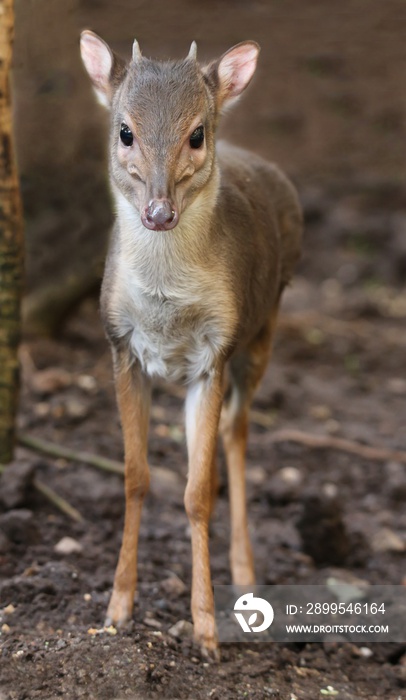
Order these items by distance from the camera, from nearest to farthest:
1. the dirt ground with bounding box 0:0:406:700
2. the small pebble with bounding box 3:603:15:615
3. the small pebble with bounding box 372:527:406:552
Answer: the dirt ground with bounding box 0:0:406:700, the small pebble with bounding box 3:603:15:615, the small pebble with bounding box 372:527:406:552

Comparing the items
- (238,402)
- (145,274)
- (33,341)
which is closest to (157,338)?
(145,274)

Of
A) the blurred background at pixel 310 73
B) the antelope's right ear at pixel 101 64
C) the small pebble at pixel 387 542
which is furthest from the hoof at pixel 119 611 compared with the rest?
the blurred background at pixel 310 73

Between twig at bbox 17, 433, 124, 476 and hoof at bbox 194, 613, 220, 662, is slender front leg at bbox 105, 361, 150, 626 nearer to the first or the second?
hoof at bbox 194, 613, 220, 662

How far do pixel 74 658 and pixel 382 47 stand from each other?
972cm

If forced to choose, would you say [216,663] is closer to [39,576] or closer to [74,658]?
[74,658]

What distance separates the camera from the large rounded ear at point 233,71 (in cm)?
445

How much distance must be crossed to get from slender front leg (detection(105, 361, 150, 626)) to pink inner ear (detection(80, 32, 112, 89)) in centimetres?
128

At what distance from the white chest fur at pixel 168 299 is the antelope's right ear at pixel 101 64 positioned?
21.2 inches

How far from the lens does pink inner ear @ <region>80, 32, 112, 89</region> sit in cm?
443

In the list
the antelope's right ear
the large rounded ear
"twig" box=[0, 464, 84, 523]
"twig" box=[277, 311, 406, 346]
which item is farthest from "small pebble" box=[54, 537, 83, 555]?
"twig" box=[277, 311, 406, 346]

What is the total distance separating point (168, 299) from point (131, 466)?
2.70 feet

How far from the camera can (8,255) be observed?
17.4 feet

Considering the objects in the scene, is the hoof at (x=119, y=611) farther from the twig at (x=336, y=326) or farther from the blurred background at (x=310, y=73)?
the blurred background at (x=310, y=73)

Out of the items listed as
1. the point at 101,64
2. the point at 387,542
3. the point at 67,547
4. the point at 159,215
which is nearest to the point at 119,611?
the point at 67,547
